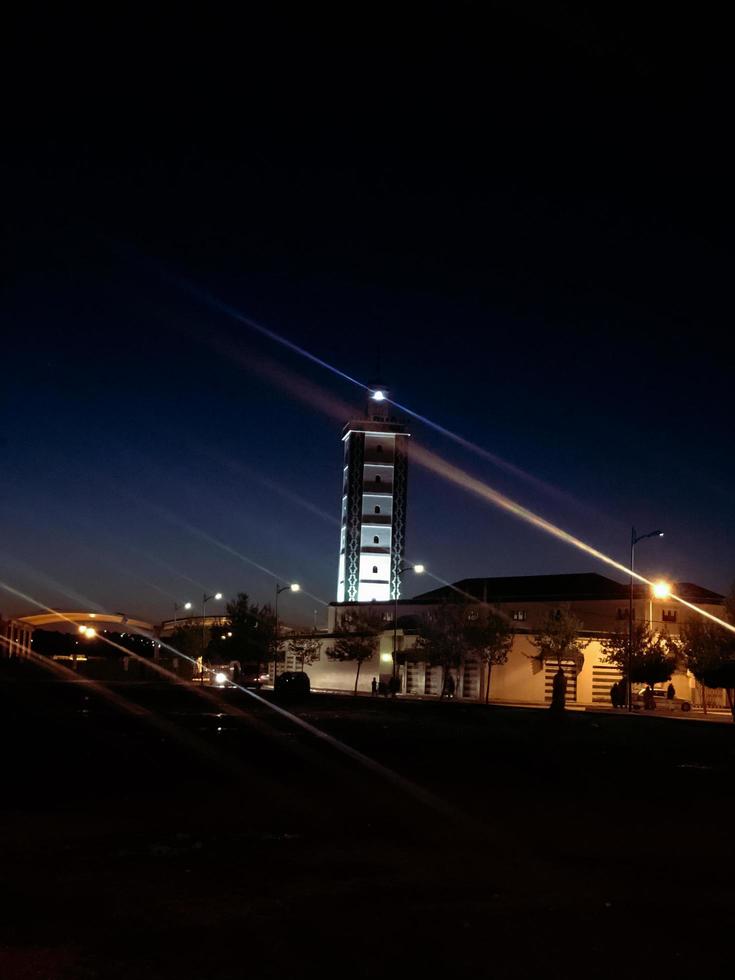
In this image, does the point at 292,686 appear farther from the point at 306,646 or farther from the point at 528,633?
the point at 306,646

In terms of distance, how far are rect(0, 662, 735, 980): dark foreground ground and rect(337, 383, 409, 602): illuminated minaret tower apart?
93343 mm

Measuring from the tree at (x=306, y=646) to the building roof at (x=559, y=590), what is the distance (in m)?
10.5

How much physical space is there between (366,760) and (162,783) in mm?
5161

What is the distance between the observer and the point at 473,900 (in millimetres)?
7250

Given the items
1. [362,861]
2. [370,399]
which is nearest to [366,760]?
[362,861]

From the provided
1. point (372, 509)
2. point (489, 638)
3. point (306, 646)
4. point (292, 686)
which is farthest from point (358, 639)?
point (372, 509)

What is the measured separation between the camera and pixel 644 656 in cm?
5516

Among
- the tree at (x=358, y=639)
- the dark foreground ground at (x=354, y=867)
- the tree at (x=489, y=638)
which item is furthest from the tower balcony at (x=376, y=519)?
the dark foreground ground at (x=354, y=867)

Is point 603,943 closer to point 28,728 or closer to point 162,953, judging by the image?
point 162,953

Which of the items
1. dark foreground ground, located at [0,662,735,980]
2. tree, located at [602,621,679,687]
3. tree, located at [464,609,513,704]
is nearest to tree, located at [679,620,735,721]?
tree, located at [602,621,679,687]

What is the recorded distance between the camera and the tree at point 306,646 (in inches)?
3349

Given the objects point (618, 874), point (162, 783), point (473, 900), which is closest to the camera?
point (473, 900)

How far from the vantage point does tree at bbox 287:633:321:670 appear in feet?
279

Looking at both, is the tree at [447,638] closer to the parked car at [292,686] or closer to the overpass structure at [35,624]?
the parked car at [292,686]
